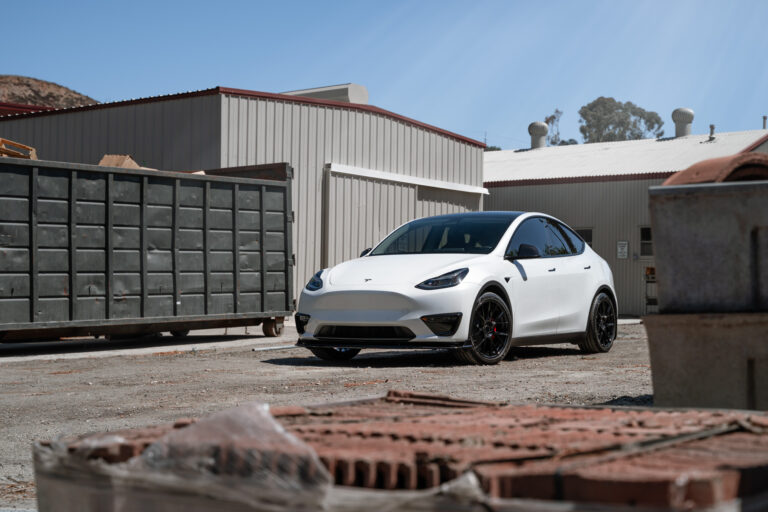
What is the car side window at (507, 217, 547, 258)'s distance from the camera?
10289 millimetres

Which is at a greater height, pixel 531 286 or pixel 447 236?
pixel 447 236

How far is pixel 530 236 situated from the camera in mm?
10633

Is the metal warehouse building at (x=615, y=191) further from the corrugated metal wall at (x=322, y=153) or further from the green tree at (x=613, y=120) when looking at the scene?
the green tree at (x=613, y=120)

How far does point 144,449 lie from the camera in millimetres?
2541

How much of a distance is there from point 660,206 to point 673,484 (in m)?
2.62

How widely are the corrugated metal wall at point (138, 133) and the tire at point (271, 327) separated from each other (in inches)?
175

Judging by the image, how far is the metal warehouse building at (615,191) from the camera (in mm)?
28922

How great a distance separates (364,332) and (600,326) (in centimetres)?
→ 326

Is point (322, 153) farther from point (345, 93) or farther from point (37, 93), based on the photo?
point (37, 93)

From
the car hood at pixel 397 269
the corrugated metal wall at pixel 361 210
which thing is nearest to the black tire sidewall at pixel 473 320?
the car hood at pixel 397 269

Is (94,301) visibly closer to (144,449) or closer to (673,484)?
(144,449)

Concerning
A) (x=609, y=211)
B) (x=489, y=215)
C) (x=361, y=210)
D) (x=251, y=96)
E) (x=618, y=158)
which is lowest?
(x=489, y=215)

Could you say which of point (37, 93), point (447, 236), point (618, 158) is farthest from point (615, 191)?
point (37, 93)

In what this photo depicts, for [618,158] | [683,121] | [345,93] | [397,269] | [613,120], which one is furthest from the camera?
[613,120]
